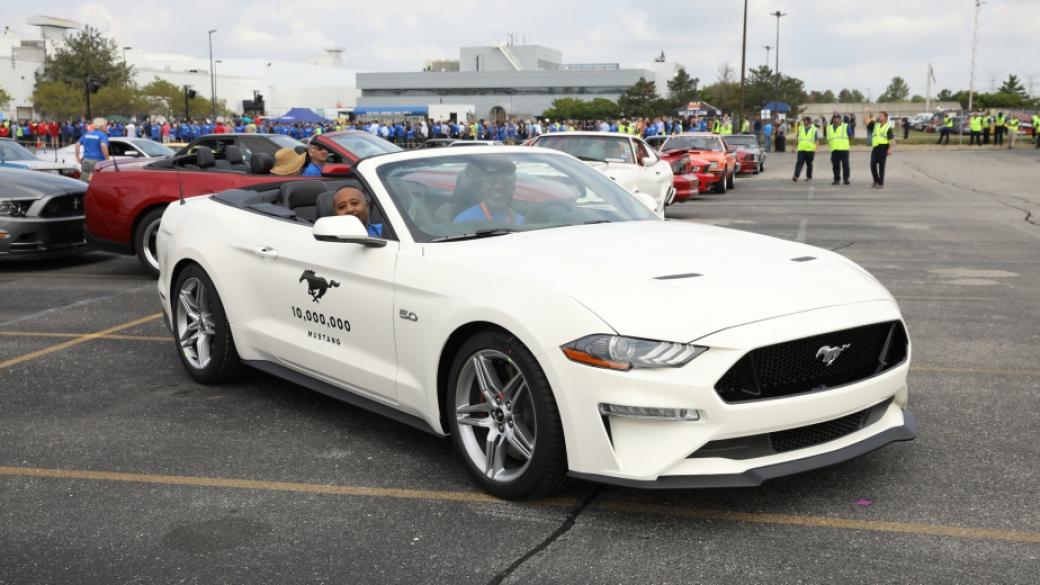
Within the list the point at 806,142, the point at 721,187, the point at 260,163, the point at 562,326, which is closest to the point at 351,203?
the point at 562,326

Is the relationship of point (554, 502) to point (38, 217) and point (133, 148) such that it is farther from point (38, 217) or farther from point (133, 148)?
point (133, 148)

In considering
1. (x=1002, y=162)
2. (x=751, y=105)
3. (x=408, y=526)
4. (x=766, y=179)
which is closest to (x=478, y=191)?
(x=408, y=526)

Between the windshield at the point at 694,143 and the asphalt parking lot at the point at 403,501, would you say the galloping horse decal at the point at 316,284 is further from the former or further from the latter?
the windshield at the point at 694,143

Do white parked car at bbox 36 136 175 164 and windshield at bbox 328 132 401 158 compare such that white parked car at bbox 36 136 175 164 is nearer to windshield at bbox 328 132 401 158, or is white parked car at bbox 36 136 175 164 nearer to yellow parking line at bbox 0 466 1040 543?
windshield at bbox 328 132 401 158

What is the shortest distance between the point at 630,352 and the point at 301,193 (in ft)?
10.0

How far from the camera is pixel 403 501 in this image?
13.8 feet

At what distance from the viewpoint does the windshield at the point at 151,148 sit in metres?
21.7

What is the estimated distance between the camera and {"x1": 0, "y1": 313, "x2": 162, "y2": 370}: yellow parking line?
22.6ft

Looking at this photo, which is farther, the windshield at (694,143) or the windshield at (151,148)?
the windshield at (694,143)

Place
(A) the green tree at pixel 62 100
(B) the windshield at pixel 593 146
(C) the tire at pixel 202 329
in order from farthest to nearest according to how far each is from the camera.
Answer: (A) the green tree at pixel 62 100 → (B) the windshield at pixel 593 146 → (C) the tire at pixel 202 329

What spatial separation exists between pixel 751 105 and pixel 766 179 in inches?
2416

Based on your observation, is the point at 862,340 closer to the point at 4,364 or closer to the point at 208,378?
the point at 208,378

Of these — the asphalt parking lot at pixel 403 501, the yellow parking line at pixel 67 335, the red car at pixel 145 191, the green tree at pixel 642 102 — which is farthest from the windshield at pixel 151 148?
the green tree at pixel 642 102

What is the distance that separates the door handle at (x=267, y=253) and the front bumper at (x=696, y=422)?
217 centimetres
